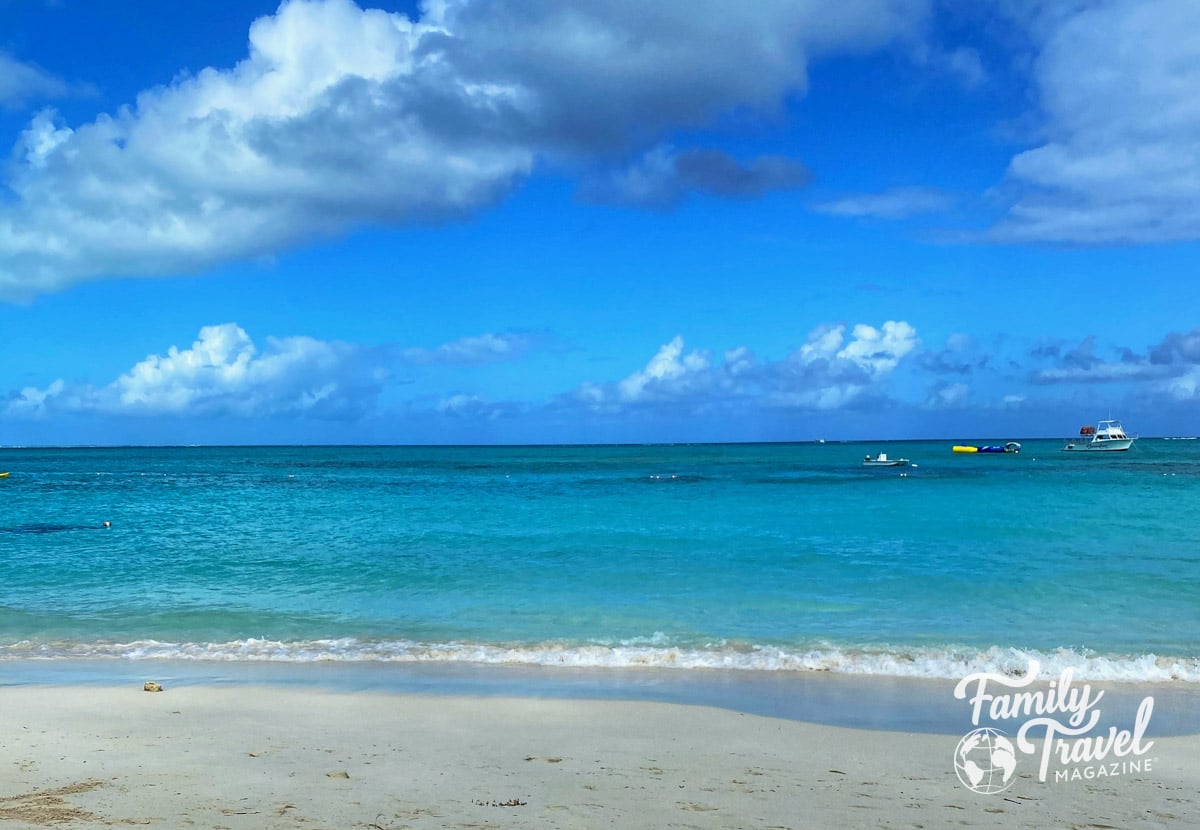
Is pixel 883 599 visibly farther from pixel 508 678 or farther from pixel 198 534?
pixel 198 534

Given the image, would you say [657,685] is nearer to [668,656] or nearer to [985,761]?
[668,656]

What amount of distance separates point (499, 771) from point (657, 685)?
13.5ft

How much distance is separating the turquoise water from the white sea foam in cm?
6

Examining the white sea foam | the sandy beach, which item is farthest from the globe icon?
the white sea foam

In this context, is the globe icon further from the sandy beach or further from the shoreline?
the shoreline

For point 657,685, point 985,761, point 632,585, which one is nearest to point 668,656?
point 657,685

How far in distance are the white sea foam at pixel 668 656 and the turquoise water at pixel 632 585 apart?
0.18ft

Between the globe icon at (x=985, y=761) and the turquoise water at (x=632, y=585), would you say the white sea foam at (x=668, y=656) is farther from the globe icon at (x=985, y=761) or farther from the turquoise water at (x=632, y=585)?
the globe icon at (x=985, y=761)

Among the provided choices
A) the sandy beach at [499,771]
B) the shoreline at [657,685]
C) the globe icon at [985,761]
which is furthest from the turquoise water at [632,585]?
the sandy beach at [499,771]

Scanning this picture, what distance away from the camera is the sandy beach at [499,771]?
22.0ft

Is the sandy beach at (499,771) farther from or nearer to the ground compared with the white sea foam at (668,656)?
farther from the ground

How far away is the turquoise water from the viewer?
536 inches

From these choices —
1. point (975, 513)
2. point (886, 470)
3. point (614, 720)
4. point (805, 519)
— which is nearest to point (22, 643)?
point (614, 720)

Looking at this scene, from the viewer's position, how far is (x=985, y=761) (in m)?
8.29
